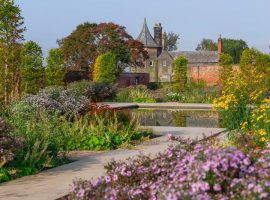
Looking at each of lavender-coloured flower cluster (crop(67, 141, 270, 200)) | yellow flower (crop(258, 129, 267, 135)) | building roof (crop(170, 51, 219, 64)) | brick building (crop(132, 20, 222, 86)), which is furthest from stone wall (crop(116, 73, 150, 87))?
lavender-coloured flower cluster (crop(67, 141, 270, 200))

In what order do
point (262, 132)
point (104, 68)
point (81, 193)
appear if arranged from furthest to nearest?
point (104, 68)
point (262, 132)
point (81, 193)

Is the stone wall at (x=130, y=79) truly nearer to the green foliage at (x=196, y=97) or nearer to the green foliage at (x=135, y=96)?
the green foliage at (x=135, y=96)

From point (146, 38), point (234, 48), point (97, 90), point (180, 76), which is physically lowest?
point (97, 90)

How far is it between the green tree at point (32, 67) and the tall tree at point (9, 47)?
8180 millimetres

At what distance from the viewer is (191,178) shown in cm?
382

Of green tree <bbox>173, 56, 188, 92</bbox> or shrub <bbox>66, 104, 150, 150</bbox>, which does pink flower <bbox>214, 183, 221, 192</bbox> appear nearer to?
shrub <bbox>66, 104, 150, 150</bbox>

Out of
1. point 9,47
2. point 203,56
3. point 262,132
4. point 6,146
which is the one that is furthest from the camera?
point 203,56

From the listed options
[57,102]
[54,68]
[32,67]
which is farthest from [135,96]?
[57,102]

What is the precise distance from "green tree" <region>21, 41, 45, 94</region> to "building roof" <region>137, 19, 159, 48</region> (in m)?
46.8

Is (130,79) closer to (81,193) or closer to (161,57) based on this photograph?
(161,57)

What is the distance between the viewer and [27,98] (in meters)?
13.1

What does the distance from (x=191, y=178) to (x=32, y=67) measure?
2507 centimetres

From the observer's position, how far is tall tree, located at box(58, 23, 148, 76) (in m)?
46.1

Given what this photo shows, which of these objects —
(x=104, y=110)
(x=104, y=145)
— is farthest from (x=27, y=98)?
(x=104, y=145)
